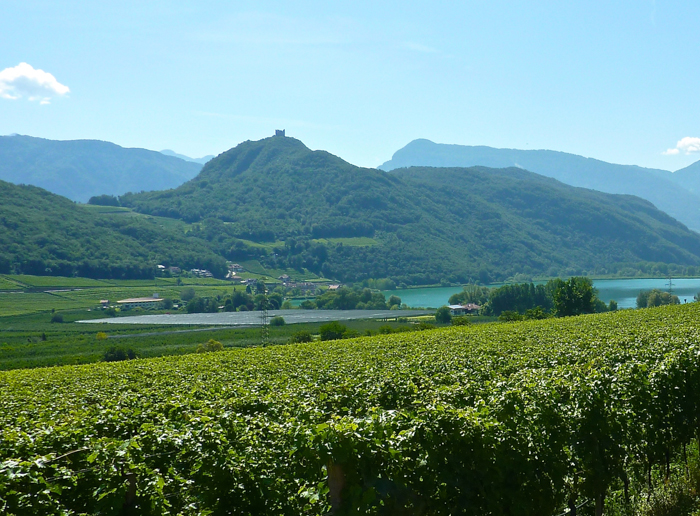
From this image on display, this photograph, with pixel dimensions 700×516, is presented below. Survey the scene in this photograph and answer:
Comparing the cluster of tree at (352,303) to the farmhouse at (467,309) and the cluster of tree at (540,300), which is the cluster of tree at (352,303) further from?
the farmhouse at (467,309)

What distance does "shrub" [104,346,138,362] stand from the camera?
196 feet

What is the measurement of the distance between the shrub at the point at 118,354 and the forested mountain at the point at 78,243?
87.7 meters

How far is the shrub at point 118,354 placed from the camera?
59.8 m

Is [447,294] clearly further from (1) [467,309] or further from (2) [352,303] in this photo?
(1) [467,309]

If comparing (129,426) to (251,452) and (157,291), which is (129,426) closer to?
(251,452)

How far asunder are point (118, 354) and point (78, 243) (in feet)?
351

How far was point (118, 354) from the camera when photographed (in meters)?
61.1

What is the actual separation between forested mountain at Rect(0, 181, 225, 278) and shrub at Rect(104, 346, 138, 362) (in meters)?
87.7

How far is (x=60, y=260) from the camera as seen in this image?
143 meters

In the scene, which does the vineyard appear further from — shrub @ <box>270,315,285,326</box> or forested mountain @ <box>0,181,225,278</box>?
forested mountain @ <box>0,181,225,278</box>

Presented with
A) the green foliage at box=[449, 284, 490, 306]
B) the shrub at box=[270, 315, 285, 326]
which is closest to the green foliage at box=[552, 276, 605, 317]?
the shrub at box=[270, 315, 285, 326]

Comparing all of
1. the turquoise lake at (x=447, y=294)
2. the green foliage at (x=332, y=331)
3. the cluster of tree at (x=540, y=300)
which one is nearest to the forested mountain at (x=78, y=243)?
the turquoise lake at (x=447, y=294)

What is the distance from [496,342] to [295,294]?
489ft

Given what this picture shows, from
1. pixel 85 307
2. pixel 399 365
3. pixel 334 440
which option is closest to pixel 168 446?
pixel 334 440
